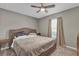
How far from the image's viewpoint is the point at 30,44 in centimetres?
132

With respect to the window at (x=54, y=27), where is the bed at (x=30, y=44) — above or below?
below

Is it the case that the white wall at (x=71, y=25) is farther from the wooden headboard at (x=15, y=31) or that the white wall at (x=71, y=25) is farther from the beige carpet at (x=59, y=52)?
the wooden headboard at (x=15, y=31)

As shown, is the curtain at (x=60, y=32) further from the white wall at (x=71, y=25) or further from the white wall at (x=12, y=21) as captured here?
the white wall at (x=12, y=21)

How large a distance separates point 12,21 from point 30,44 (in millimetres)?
371

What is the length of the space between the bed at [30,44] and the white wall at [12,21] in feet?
0.19

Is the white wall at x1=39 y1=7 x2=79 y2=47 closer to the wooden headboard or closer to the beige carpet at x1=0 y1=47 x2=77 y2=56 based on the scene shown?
the beige carpet at x1=0 y1=47 x2=77 y2=56

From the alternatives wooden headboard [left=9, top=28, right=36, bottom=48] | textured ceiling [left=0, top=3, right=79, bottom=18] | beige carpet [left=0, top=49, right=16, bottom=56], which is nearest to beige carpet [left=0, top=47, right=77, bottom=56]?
beige carpet [left=0, top=49, right=16, bottom=56]

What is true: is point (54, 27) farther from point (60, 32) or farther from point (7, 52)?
point (7, 52)

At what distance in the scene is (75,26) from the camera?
131 centimetres

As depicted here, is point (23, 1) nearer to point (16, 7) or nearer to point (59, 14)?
point (16, 7)

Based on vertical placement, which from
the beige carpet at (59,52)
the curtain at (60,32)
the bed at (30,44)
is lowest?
the beige carpet at (59,52)

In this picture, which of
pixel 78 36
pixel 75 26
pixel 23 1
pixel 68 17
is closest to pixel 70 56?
pixel 78 36

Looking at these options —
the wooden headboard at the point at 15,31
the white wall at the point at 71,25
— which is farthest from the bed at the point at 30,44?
the white wall at the point at 71,25

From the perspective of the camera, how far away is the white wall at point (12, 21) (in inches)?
52.7
